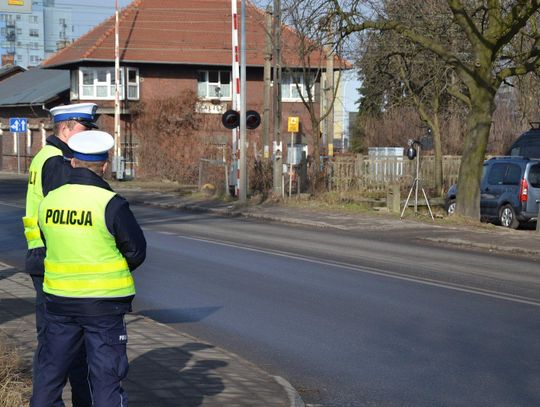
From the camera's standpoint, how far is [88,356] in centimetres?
481

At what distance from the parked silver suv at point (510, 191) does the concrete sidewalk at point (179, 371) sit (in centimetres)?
1458

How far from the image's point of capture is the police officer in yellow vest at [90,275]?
4.76 meters

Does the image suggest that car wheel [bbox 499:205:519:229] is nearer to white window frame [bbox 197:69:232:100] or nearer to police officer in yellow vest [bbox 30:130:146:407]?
police officer in yellow vest [bbox 30:130:146:407]

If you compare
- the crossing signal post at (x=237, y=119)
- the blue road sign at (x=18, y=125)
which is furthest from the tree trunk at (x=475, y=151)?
the blue road sign at (x=18, y=125)

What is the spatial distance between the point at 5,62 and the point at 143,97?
41.0 m

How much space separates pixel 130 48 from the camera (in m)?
50.9

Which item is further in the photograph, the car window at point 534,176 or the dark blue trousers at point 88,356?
the car window at point 534,176

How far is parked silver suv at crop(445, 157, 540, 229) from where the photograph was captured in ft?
72.6

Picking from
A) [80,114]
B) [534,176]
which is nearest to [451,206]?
[534,176]

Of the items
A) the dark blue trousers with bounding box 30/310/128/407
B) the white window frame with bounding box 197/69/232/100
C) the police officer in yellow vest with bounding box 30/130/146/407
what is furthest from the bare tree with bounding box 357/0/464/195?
the dark blue trousers with bounding box 30/310/128/407

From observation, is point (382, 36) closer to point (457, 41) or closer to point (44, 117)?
point (457, 41)

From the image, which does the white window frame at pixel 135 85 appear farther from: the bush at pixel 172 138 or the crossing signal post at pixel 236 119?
the crossing signal post at pixel 236 119

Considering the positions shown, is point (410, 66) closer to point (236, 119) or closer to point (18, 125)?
point (236, 119)

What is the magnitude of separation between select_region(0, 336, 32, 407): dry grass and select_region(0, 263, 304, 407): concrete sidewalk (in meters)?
0.26
